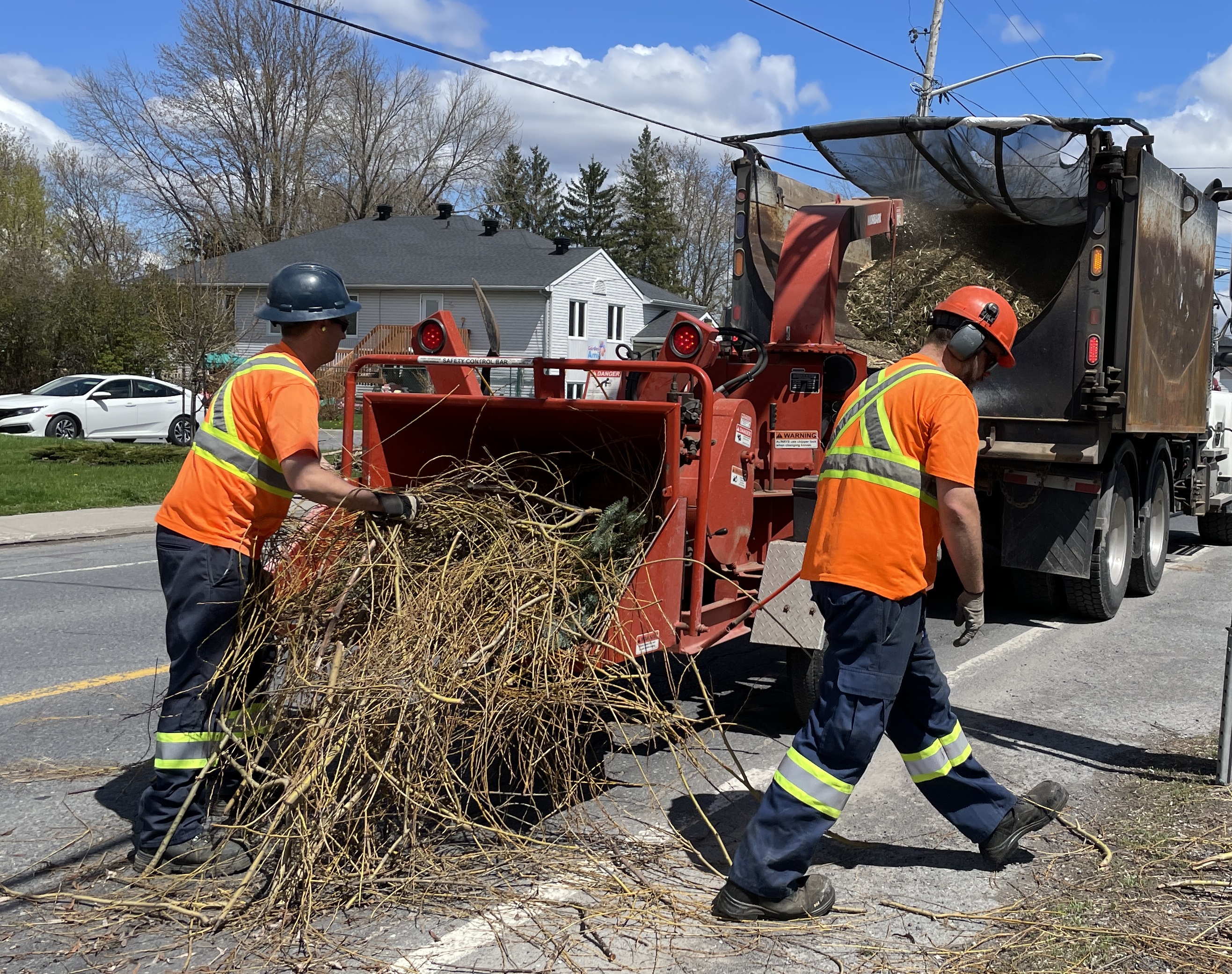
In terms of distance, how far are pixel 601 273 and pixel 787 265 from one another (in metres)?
34.4

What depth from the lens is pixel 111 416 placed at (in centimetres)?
2266

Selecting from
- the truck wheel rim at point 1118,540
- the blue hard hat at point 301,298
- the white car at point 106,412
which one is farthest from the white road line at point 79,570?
the white car at point 106,412

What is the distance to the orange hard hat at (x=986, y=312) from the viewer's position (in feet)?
12.4

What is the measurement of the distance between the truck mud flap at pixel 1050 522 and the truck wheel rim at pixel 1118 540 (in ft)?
1.90

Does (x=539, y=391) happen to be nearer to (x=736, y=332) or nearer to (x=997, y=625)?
(x=736, y=332)

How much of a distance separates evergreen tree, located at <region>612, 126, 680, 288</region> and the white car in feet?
126

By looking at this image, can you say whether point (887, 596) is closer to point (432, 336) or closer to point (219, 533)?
point (219, 533)

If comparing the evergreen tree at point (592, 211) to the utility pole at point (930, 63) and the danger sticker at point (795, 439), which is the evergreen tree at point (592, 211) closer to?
the utility pole at point (930, 63)

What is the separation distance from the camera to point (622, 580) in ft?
14.5

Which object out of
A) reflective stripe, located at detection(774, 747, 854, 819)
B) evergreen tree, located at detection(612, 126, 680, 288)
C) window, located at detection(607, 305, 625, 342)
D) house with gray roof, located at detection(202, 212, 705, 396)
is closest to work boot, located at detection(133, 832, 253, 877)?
reflective stripe, located at detection(774, 747, 854, 819)

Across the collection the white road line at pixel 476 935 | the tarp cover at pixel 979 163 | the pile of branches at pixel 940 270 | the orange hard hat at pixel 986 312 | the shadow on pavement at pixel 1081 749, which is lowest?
the shadow on pavement at pixel 1081 749

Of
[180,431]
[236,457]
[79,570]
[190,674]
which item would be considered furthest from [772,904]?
[180,431]

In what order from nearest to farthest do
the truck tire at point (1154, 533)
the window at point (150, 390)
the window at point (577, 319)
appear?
the truck tire at point (1154, 533) < the window at point (150, 390) < the window at point (577, 319)

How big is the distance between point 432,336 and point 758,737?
249 centimetres
